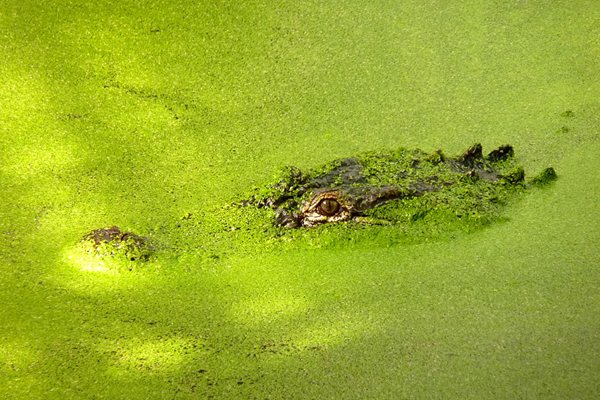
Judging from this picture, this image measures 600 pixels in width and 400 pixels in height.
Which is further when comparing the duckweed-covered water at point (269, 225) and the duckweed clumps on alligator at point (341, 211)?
the duckweed clumps on alligator at point (341, 211)

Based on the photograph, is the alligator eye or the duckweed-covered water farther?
the alligator eye

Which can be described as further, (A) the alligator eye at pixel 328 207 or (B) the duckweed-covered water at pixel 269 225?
(A) the alligator eye at pixel 328 207

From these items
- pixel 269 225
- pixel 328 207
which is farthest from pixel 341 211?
pixel 269 225

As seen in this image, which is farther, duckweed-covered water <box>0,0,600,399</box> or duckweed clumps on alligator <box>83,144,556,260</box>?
duckweed clumps on alligator <box>83,144,556,260</box>

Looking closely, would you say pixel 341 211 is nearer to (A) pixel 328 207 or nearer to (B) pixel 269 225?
(A) pixel 328 207

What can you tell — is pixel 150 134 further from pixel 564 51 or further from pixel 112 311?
pixel 564 51
